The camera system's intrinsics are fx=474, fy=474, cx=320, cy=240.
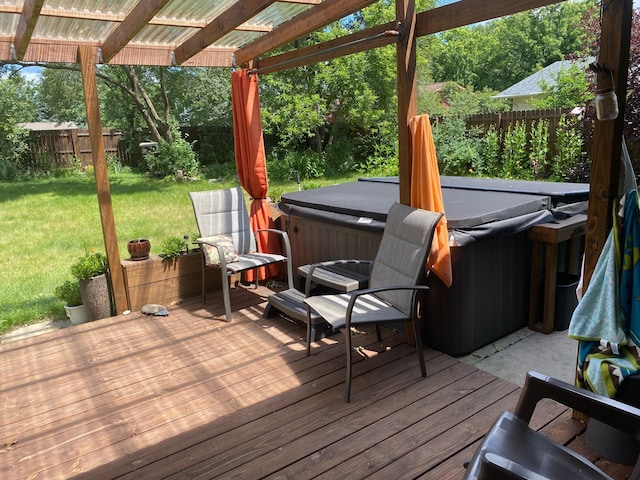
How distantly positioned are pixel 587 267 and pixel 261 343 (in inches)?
85.1

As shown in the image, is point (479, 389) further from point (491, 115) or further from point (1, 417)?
point (491, 115)

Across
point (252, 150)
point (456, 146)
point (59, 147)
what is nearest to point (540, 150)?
point (456, 146)

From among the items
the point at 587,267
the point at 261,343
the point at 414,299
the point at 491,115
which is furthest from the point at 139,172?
the point at 587,267

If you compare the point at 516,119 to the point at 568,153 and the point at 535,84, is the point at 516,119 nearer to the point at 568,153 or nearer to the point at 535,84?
the point at 568,153

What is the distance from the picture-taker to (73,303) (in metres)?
4.08

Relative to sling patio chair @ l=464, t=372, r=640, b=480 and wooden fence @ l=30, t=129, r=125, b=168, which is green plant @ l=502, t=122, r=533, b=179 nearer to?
sling patio chair @ l=464, t=372, r=640, b=480

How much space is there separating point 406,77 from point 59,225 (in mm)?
6812

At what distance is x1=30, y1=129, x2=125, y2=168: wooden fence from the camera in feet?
38.8

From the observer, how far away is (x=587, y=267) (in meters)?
2.20

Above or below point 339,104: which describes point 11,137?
below

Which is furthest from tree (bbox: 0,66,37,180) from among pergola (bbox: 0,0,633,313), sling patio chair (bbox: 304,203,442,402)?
sling patio chair (bbox: 304,203,442,402)

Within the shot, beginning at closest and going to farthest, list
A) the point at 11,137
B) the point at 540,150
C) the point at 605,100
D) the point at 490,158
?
the point at 605,100
the point at 540,150
the point at 490,158
the point at 11,137

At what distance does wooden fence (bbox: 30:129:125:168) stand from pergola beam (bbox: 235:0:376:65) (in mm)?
9201

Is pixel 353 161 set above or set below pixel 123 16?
below
